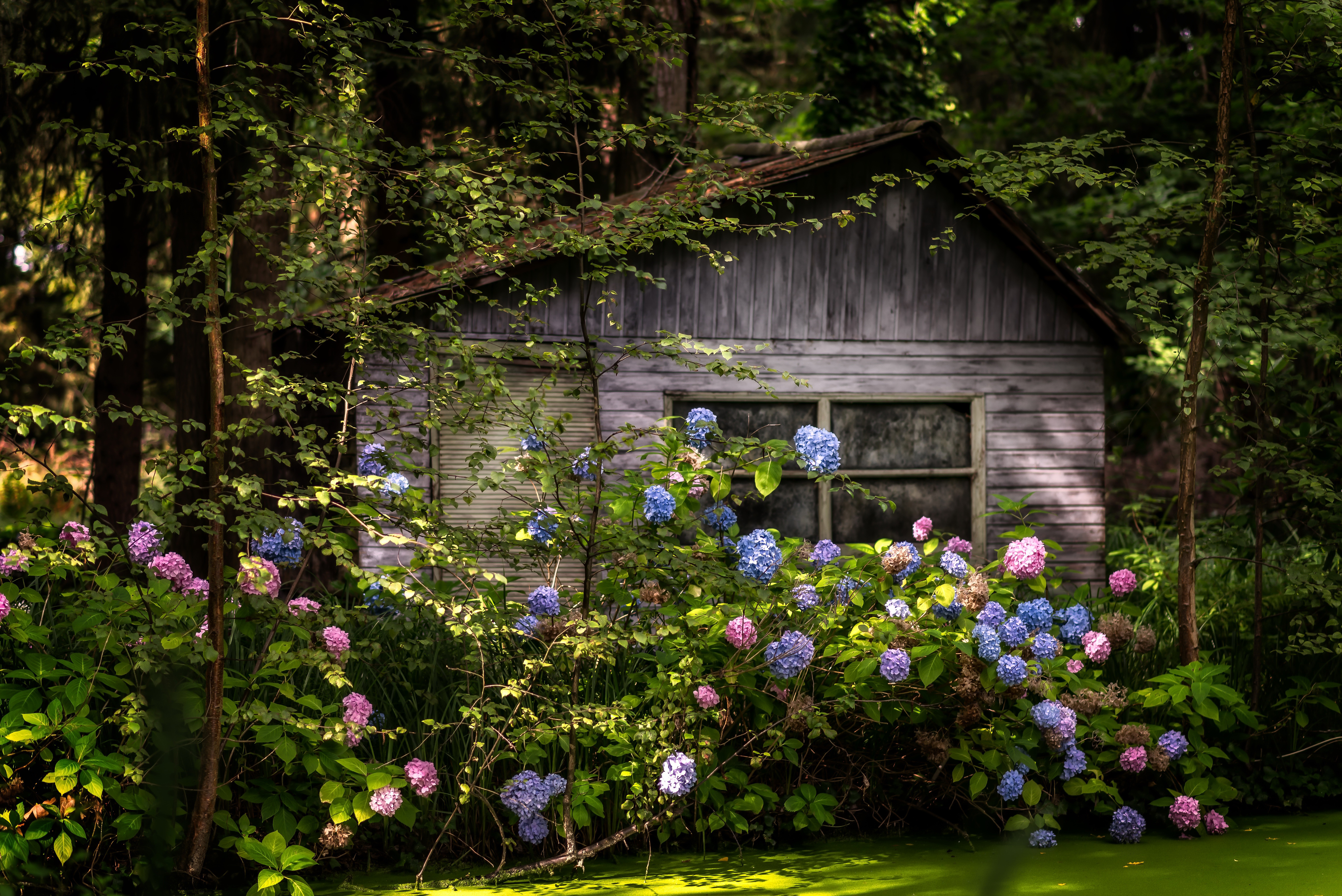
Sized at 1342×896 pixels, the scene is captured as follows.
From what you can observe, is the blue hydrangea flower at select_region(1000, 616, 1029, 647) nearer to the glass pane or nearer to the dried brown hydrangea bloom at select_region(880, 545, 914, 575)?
the dried brown hydrangea bloom at select_region(880, 545, 914, 575)

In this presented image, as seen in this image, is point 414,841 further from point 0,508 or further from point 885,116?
point 885,116

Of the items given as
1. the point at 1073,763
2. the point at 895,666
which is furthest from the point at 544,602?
the point at 1073,763

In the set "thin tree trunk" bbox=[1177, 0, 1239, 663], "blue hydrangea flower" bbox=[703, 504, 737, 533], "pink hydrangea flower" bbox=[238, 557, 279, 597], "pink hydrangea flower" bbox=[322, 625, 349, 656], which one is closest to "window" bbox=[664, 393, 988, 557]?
"thin tree trunk" bbox=[1177, 0, 1239, 663]

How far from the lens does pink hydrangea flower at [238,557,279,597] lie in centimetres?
326

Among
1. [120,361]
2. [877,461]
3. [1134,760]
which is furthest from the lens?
[120,361]

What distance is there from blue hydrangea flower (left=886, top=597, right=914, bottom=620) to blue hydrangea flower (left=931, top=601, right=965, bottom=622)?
0.39ft

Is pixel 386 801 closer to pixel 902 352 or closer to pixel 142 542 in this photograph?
pixel 142 542

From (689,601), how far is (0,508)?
13.6 ft

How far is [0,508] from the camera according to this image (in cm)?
597

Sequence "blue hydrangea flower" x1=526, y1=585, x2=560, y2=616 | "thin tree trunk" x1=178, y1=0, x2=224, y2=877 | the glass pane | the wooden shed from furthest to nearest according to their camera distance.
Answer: the glass pane, the wooden shed, "blue hydrangea flower" x1=526, y1=585, x2=560, y2=616, "thin tree trunk" x1=178, y1=0, x2=224, y2=877

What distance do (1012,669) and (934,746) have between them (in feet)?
1.42

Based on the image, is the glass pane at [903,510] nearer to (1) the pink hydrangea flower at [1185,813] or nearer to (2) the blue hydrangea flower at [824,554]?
(2) the blue hydrangea flower at [824,554]

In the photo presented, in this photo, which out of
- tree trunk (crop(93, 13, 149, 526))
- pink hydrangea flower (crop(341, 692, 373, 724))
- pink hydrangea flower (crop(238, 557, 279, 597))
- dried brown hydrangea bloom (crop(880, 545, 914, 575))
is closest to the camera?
pink hydrangea flower (crop(238, 557, 279, 597))

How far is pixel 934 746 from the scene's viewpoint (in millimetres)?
4133
